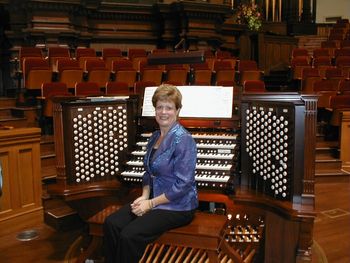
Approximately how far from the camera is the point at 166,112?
2.16m

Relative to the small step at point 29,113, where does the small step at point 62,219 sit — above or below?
below

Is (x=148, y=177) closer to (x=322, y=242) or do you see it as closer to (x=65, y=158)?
(x=65, y=158)

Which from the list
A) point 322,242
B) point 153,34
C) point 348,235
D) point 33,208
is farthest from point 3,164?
point 153,34

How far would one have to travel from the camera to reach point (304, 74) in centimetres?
757

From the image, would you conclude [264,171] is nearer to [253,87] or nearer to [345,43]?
[253,87]

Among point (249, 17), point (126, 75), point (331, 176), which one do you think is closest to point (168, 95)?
point (331, 176)

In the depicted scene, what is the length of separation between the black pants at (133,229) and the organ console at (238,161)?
332 mm

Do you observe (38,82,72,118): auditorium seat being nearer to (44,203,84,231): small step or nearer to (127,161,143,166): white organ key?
(44,203,84,231): small step

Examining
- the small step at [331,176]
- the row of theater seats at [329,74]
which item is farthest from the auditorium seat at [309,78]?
the small step at [331,176]

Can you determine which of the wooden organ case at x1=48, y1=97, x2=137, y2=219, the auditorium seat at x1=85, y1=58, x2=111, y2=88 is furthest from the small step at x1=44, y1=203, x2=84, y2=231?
the auditorium seat at x1=85, y1=58, x2=111, y2=88

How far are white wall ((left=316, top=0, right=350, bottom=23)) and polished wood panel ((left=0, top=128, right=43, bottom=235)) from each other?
521 inches

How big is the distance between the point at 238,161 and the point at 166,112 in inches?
27.3

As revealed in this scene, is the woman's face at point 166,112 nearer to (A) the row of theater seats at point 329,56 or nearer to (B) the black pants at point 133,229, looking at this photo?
(B) the black pants at point 133,229

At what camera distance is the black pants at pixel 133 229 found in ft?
6.48
